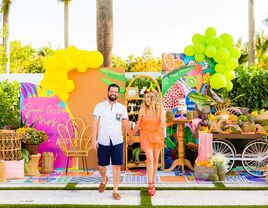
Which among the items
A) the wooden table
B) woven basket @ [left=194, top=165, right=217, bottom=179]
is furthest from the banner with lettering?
woven basket @ [left=194, top=165, right=217, bottom=179]

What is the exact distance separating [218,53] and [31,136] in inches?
168

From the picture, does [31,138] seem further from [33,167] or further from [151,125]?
[151,125]

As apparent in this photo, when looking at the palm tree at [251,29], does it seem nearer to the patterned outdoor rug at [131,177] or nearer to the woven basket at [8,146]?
the patterned outdoor rug at [131,177]

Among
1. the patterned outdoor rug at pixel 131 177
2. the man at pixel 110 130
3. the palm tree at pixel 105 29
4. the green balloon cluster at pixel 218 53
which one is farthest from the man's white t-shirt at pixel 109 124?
the palm tree at pixel 105 29

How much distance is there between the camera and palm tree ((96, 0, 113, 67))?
13070mm

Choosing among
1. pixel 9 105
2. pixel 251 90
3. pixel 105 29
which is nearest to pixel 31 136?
pixel 9 105

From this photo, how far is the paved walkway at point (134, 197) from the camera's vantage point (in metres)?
7.59

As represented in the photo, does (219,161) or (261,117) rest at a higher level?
(261,117)

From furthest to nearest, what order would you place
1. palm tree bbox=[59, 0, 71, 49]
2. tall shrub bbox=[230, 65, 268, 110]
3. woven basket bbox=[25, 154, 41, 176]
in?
palm tree bbox=[59, 0, 71, 49] < tall shrub bbox=[230, 65, 268, 110] < woven basket bbox=[25, 154, 41, 176]

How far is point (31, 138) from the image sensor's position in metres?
10.4

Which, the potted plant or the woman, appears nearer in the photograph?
the woman

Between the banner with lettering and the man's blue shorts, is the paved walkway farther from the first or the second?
the banner with lettering

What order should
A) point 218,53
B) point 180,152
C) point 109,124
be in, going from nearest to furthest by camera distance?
point 109,124 → point 180,152 → point 218,53

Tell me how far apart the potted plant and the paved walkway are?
2.01m
